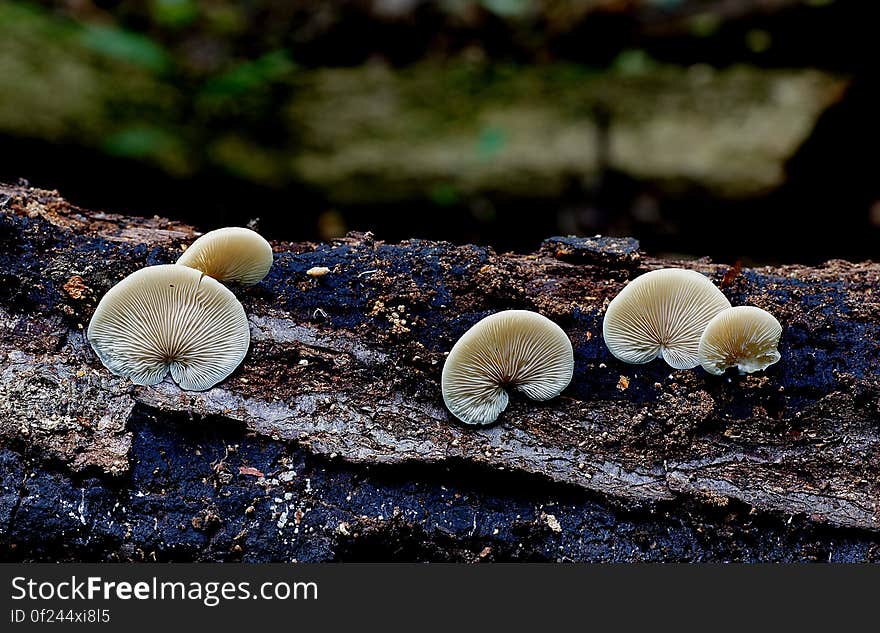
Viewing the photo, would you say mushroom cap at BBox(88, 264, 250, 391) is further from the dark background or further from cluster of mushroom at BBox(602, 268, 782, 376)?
the dark background

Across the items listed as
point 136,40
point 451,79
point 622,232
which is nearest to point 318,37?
point 451,79

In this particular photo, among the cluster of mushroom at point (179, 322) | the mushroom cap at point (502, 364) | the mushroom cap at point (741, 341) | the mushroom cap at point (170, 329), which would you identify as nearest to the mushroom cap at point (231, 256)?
the cluster of mushroom at point (179, 322)

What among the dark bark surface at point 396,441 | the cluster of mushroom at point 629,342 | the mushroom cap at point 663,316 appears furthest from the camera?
the mushroom cap at point 663,316

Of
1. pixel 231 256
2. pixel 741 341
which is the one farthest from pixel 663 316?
pixel 231 256

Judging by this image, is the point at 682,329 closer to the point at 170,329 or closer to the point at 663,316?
the point at 663,316

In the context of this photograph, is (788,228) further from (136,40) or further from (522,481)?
(136,40)

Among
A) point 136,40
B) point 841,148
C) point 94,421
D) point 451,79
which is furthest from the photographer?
point 451,79

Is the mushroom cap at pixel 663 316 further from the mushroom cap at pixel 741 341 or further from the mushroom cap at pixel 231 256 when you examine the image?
the mushroom cap at pixel 231 256
